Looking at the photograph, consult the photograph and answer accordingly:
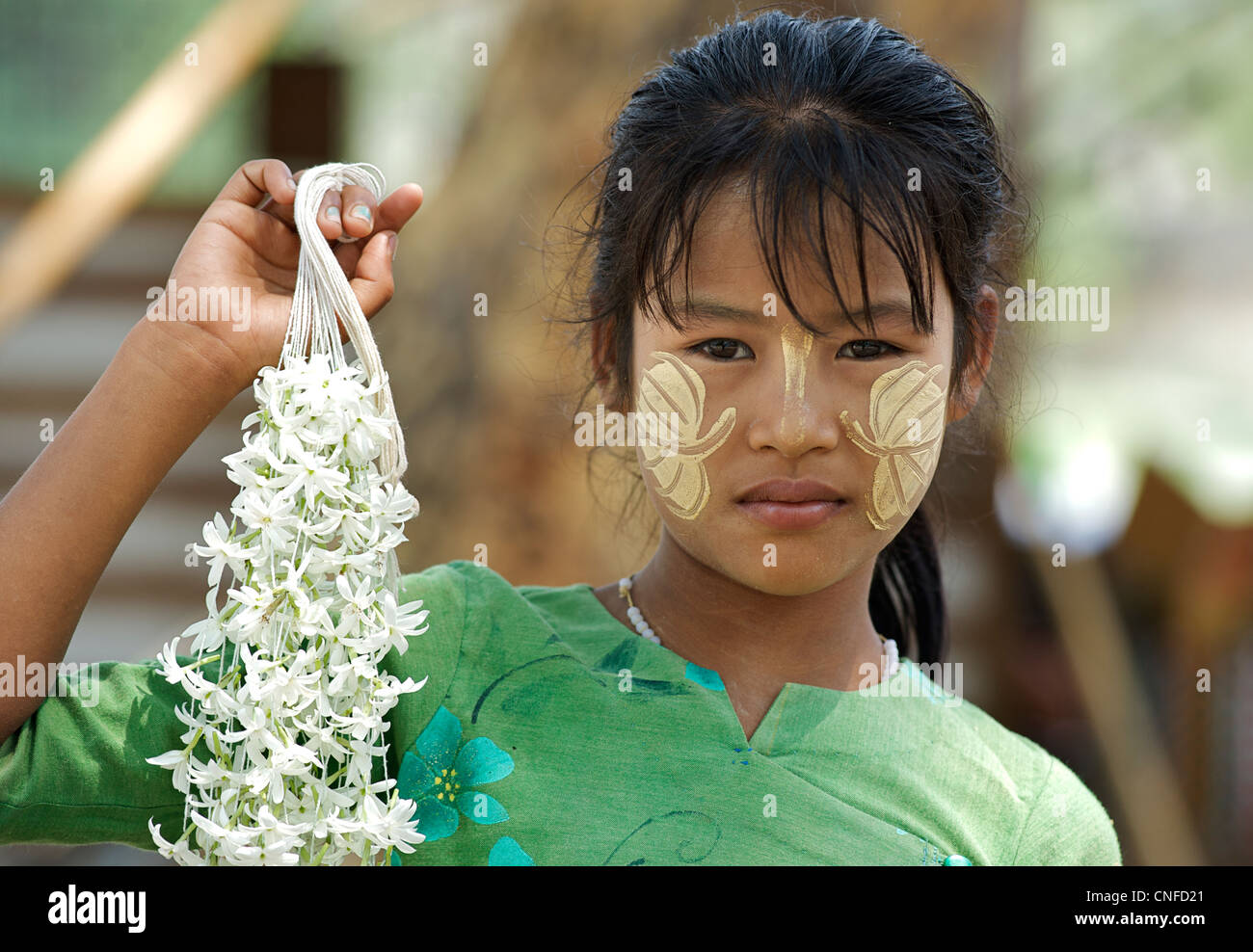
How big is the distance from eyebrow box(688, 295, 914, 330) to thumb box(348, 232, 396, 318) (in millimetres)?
405

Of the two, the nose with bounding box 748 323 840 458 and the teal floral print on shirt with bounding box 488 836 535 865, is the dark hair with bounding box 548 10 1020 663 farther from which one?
the teal floral print on shirt with bounding box 488 836 535 865

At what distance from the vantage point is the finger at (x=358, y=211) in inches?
63.7

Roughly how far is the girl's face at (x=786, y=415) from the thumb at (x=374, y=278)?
0.38 meters

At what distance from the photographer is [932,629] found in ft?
7.18

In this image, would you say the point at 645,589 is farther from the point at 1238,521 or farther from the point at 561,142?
the point at 1238,521

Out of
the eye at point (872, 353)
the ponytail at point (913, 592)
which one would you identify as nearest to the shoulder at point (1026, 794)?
the ponytail at point (913, 592)

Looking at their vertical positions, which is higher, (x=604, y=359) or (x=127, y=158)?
(x=127, y=158)

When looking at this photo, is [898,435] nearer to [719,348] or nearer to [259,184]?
[719,348]

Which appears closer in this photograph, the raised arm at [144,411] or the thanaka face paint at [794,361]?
the raised arm at [144,411]

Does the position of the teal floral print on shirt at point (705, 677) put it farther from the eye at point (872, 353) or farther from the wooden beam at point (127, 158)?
the wooden beam at point (127, 158)

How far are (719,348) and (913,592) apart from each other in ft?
2.48

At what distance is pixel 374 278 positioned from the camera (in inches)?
64.3

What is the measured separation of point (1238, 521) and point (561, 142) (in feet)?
10.2

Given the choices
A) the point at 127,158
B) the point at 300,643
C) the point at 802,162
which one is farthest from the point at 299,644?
the point at 127,158
